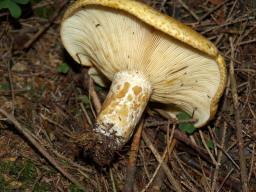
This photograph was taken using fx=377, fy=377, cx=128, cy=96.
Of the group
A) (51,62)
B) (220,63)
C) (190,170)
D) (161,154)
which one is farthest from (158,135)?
(51,62)

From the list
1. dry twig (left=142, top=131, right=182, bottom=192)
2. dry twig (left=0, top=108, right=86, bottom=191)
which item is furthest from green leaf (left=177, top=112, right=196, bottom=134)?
dry twig (left=0, top=108, right=86, bottom=191)

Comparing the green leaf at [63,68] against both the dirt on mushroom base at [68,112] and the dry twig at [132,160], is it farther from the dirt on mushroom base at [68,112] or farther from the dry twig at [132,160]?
the dry twig at [132,160]

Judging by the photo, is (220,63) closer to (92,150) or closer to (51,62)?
(92,150)

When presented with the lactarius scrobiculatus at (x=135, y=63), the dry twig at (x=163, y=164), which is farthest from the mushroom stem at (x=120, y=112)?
the dry twig at (x=163, y=164)

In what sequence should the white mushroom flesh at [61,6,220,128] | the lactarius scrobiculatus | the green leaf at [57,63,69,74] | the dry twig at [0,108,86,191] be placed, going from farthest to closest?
the green leaf at [57,63,69,74] < the dry twig at [0,108,86,191] < the white mushroom flesh at [61,6,220,128] < the lactarius scrobiculatus

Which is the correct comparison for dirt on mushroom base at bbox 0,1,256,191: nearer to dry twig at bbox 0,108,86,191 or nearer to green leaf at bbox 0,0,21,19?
dry twig at bbox 0,108,86,191

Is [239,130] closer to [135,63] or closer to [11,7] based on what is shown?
[135,63]

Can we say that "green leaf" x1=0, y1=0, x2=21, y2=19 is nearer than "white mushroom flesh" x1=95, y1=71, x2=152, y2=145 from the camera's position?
No

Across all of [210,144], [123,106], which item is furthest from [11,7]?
[210,144]
